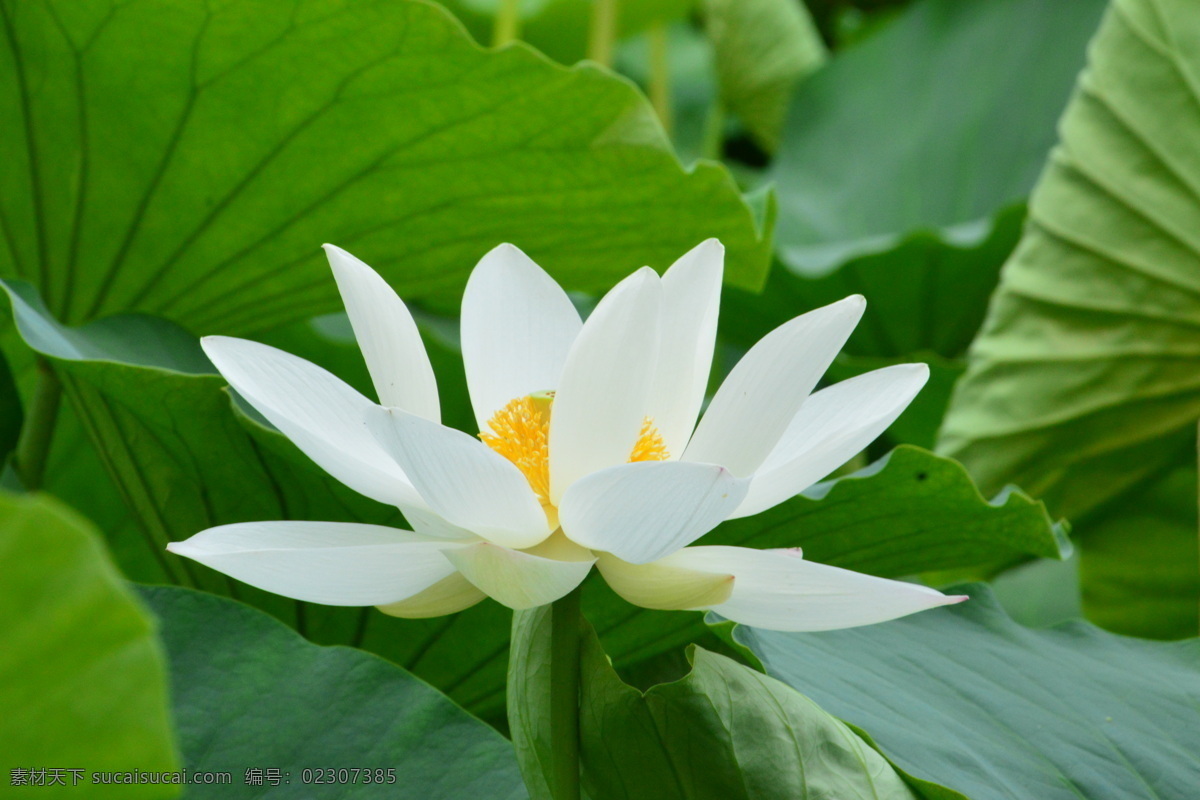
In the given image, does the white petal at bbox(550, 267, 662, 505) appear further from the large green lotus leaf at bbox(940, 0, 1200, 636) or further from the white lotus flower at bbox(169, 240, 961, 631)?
the large green lotus leaf at bbox(940, 0, 1200, 636)

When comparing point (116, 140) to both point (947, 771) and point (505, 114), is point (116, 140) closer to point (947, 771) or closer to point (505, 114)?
point (505, 114)

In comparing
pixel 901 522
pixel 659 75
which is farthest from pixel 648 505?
pixel 659 75

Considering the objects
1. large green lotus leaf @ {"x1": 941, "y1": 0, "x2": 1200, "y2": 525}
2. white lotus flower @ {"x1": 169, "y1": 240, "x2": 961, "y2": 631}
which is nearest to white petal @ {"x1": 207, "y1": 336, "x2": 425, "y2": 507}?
white lotus flower @ {"x1": 169, "y1": 240, "x2": 961, "y2": 631}

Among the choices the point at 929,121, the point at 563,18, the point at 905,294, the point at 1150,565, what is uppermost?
the point at 563,18

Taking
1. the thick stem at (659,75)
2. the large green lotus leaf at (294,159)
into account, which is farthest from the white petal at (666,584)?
the thick stem at (659,75)

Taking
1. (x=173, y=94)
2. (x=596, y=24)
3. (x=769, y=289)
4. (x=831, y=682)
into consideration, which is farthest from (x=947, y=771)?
(x=596, y=24)

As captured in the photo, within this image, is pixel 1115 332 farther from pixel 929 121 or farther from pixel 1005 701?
pixel 929 121
